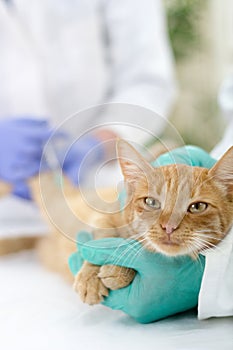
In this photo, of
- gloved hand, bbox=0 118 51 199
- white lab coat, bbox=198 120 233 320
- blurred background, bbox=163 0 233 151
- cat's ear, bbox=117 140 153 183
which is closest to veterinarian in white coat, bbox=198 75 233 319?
white lab coat, bbox=198 120 233 320

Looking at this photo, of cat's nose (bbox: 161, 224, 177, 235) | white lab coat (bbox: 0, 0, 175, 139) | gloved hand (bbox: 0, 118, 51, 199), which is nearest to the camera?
cat's nose (bbox: 161, 224, 177, 235)

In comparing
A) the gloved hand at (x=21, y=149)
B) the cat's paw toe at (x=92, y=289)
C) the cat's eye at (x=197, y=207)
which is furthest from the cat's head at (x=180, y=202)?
the gloved hand at (x=21, y=149)

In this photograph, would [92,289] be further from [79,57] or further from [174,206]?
[79,57]

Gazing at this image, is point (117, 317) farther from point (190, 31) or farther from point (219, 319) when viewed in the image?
point (190, 31)

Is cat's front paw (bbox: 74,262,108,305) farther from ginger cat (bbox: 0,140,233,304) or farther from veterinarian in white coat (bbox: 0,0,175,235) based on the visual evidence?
veterinarian in white coat (bbox: 0,0,175,235)

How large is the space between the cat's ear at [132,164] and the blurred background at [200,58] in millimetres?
1572

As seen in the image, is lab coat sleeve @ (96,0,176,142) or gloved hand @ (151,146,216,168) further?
lab coat sleeve @ (96,0,176,142)

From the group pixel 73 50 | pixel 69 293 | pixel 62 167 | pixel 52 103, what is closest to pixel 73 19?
pixel 73 50

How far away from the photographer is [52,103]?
1.52 m

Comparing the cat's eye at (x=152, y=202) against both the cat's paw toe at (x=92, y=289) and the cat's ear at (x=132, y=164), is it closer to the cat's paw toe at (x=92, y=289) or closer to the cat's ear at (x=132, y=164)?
the cat's ear at (x=132, y=164)

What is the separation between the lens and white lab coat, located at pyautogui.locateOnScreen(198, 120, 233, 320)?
0.66 metres

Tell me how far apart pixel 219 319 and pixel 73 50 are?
957 mm

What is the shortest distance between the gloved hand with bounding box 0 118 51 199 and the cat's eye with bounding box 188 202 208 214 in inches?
22.4

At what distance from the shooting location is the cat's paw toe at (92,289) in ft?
2.32
